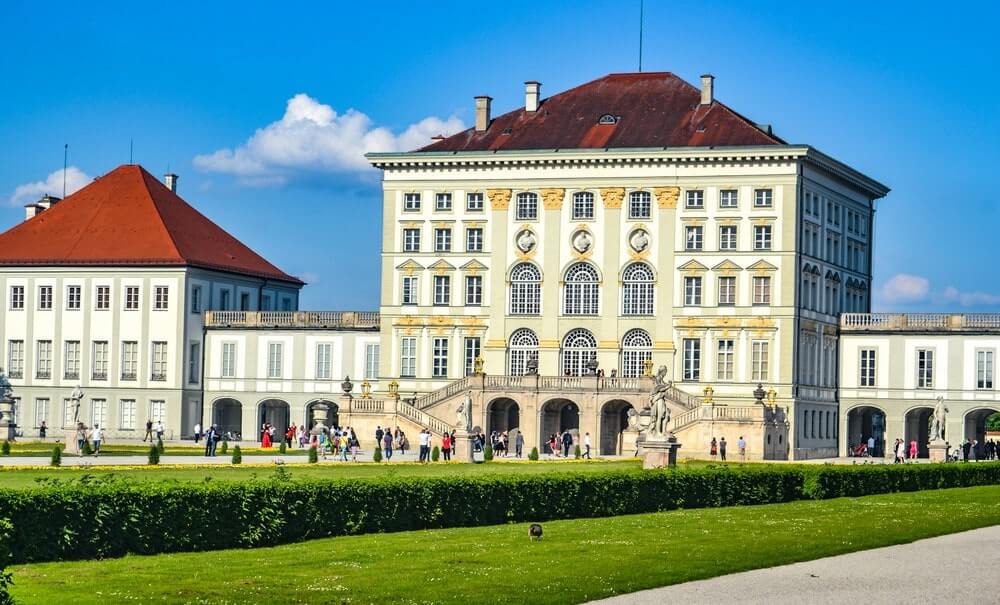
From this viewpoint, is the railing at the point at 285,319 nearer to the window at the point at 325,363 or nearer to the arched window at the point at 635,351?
the window at the point at 325,363

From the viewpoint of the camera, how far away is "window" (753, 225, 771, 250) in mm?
79562

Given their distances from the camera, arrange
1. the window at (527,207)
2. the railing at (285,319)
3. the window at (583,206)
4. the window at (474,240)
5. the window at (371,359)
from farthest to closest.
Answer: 1. the railing at (285,319)
2. the window at (371,359)
3. the window at (474,240)
4. the window at (527,207)
5. the window at (583,206)

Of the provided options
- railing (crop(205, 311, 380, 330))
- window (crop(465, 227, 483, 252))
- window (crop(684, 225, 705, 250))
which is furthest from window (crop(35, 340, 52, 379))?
window (crop(684, 225, 705, 250))

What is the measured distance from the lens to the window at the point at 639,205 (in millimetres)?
81250

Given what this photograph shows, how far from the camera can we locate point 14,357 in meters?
89.7

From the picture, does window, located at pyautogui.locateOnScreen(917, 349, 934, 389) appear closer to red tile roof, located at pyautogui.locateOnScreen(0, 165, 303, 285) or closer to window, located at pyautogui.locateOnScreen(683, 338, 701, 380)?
window, located at pyautogui.locateOnScreen(683, 338, 701, 380)

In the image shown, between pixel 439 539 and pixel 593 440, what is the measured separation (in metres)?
46.9

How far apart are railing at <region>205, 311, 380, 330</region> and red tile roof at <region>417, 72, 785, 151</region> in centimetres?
924

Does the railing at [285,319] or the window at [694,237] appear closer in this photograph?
the window at [694,237]

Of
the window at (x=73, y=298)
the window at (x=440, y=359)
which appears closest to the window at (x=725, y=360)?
the window at (x=440, y=359)

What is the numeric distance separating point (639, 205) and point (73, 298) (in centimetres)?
2741

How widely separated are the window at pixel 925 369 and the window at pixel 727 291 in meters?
9.28

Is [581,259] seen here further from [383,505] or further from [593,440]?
[383,505]

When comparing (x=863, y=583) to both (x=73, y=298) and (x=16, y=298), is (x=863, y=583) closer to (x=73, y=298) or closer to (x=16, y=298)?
(x=73, y=298)
